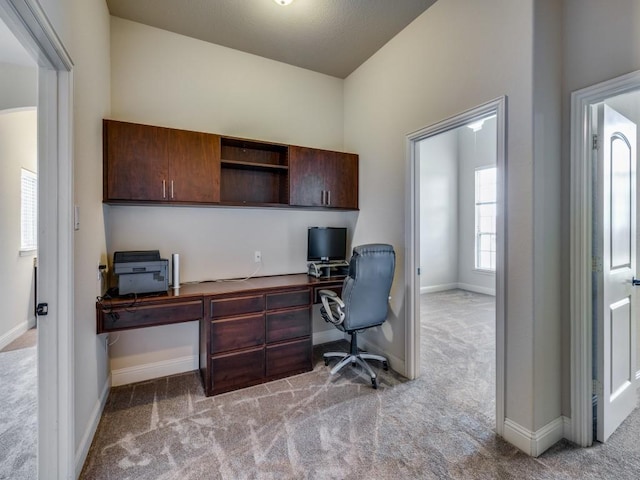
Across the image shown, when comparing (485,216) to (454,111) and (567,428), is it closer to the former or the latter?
(454,111)

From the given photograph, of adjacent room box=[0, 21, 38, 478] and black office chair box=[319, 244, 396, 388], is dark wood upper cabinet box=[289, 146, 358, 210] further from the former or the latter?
adjacent room box=[0, 21, 38, 478]

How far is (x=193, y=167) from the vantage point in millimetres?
2514

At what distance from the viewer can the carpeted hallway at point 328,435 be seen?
1.62 metres

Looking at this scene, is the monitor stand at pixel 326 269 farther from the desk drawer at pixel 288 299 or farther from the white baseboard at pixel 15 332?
the white baseboard at pixel 15 332

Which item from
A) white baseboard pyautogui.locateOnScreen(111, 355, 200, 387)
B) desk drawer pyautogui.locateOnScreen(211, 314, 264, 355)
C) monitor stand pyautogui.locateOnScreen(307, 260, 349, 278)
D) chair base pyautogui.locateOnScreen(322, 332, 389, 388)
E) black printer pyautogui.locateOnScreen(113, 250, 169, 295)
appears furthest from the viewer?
monitor stand pyautogui.locateOnScreen(307, 260, 349, 278)

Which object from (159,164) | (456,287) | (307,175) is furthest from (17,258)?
(456,287)

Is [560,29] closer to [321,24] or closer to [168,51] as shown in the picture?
[321,24]

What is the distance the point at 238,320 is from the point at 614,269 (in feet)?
8.94

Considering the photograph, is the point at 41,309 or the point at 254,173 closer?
the point at 41,309

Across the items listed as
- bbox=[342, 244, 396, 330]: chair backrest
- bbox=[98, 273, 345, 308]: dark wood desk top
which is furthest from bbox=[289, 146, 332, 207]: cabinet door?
bbox=[342, 244, 396, 330]: chair backrest

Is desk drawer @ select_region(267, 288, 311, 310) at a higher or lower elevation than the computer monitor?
lower

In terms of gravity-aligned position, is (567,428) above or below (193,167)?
below

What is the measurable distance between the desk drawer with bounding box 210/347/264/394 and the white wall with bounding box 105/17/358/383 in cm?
59

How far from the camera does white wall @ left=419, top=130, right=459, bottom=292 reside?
5965 mm
